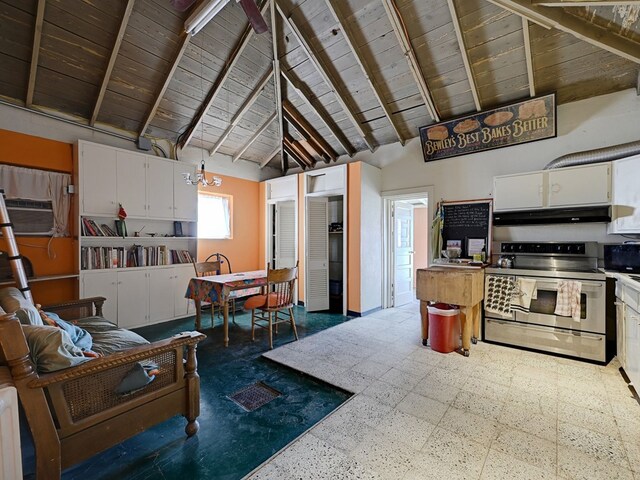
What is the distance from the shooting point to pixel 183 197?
190 inches

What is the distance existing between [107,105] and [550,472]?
5.94 m

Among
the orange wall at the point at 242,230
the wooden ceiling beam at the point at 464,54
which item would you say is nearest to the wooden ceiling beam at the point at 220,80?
the orange wall at the point at 242,230

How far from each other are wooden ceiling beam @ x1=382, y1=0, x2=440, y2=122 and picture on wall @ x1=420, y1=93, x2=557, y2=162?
309mm

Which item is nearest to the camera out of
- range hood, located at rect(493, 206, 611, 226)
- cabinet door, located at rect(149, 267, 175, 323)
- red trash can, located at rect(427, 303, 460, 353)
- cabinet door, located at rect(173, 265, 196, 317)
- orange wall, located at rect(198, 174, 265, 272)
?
range hood, located at rect(493, 206, 611, 226)

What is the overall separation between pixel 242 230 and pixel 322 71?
11.3ft

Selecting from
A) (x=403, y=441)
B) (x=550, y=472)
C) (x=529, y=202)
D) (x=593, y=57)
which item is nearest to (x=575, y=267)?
(x=529, y=202)

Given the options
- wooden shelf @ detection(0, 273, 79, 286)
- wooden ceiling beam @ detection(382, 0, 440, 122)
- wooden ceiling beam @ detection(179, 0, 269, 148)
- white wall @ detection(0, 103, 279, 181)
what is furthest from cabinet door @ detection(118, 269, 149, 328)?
wooden ceiling beam @ detection(382, 0, 440, 122)

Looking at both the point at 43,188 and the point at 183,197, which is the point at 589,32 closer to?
the point at 183,197

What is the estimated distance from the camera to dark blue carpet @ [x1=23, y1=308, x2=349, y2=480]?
1709 millimetres

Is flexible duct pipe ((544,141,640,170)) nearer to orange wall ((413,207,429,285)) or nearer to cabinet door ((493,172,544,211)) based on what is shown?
cabinet door ((493,172,544,211))

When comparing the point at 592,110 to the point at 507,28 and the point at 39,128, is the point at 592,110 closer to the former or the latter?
the point at 507,28

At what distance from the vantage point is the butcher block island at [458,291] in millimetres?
3199

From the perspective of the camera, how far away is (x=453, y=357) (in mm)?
3207

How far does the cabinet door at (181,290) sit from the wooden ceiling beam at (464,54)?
4.97 metres
